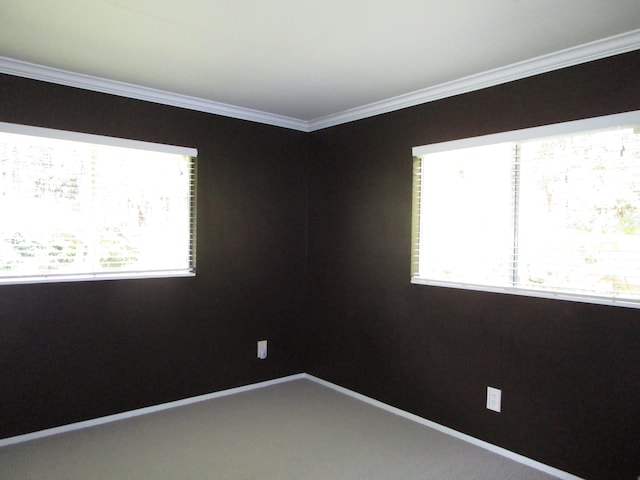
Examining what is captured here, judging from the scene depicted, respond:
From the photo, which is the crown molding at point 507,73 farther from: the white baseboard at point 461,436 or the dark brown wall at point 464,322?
the white baseboard at point 461,436

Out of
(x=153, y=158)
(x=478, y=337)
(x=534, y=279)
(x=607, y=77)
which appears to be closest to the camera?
(x=607, y=77)

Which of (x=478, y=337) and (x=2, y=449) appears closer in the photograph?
(x=2, y=449)

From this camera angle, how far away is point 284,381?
4.02 metres

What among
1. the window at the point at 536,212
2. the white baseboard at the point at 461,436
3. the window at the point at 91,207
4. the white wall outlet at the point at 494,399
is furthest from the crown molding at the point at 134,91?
the white wall outlet at the point at 494,399

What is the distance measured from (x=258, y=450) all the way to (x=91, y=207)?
6.44ft

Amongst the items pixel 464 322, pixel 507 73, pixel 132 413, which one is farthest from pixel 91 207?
pixel 507 73

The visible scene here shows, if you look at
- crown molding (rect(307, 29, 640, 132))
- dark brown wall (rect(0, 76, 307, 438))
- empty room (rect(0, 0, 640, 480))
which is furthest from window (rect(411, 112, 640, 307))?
dark brown wall (rect(0, 76, 307, 438))

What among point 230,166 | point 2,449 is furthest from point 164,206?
point 2,449

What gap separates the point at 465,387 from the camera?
115 inches

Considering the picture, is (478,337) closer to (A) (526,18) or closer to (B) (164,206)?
(A) (526,18)

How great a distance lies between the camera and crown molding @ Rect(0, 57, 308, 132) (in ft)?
9.02

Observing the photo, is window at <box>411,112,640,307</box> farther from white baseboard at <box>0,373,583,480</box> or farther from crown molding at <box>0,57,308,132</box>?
crown molding at <box>0,57,308,132</box>

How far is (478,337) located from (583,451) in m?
0.80

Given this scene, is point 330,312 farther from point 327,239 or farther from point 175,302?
point 175,302
